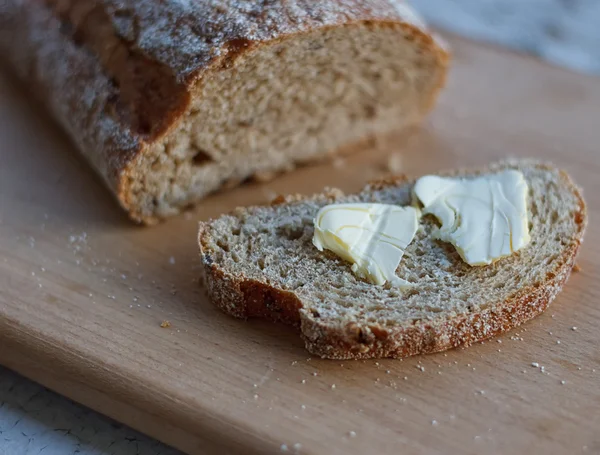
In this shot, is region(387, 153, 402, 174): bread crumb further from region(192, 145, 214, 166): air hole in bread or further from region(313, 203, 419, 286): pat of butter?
region(192, 145, 214, 166): air hole in bread

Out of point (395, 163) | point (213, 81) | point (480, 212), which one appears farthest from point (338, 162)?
point (480, 212)

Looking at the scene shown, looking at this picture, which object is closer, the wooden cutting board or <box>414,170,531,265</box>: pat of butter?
the wooden cutting board

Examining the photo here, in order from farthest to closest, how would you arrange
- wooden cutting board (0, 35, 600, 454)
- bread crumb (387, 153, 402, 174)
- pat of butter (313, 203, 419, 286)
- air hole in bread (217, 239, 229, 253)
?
bread crumb (387, 153, 402, 174)
air hole in bread (217, 239, 229, 253)
pat of butter (313, 203, 419, 286)
wooden cutting board (0, 35, 600, 454)

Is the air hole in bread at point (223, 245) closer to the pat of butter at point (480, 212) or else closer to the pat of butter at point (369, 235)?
the pat of butter at point (369, 235)

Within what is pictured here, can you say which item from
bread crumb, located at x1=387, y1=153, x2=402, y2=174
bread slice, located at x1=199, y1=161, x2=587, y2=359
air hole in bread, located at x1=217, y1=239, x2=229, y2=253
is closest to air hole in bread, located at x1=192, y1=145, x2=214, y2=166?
bread slice, located at x1=199, y1=161, x2=587, y2=359


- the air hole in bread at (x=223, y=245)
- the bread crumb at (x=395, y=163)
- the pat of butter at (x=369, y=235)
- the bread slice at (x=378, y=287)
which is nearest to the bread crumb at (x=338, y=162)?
the bread crumb at (x=395, y=163)

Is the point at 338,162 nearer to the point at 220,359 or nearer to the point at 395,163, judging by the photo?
the point at 395,163
